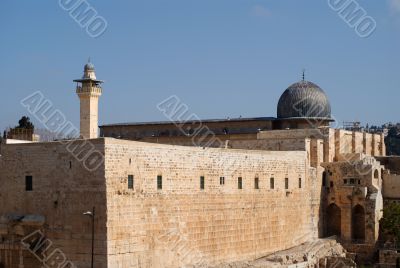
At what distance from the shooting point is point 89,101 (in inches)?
1373

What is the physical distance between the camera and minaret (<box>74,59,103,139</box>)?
1361 inches

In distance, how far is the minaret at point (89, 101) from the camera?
113 feet

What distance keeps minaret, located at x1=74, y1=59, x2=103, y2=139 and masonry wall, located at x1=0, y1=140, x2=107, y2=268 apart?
43.2 ft

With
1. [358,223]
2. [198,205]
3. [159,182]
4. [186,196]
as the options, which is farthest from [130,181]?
[358,223]

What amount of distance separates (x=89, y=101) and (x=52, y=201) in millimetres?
14998

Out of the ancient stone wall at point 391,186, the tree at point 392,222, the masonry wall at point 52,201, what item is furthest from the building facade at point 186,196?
→ the tree at point 392,222

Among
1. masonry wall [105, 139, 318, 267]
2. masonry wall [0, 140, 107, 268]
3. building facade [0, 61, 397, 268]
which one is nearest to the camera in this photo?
masonry wall [0, 140, 107, 268]

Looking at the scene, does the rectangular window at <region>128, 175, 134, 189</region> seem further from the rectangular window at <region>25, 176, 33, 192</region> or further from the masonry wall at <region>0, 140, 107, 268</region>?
the rectangular window at <region>25, 176, 33, 192</region>

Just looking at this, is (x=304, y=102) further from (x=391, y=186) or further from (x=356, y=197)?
(x=356, y=197)

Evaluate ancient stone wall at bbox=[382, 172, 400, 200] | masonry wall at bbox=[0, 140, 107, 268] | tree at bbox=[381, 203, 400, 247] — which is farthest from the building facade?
tree at bbox=[381, 203, 400, 247]

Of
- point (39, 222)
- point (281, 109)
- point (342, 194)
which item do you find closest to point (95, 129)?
point (281, 109)

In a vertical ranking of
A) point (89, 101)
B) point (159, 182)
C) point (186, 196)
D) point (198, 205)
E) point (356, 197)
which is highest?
point (89, 101)

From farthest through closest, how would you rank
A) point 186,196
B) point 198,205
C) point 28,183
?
point 198,205 → point 186,196 → point 28,183

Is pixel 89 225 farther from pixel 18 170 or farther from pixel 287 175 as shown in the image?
pixel 287 175
